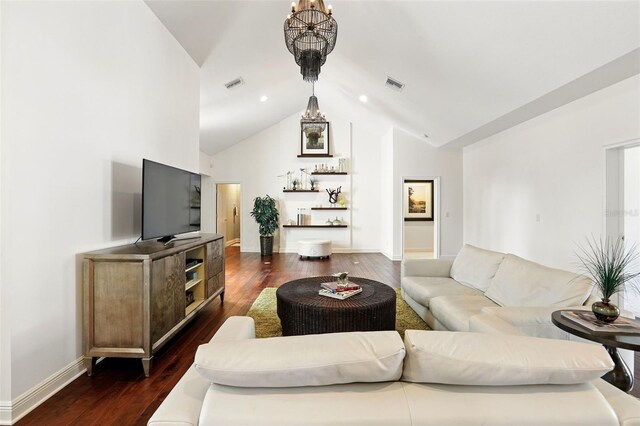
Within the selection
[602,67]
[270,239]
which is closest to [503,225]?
[602,67]

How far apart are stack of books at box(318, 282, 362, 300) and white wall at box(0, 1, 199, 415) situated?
6.20ft

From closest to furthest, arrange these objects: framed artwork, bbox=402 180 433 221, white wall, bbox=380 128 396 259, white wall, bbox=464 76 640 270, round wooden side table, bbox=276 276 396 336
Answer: round wooden side table, bbox=276 276 396 336 < white wall, bbox=464 76 640 270 < white wall, bbox=380 128 396 259 < framed artwork, bbox=402 180 433 221

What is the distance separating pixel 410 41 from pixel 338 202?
16.9ft

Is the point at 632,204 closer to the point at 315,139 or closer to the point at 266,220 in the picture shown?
the point at 315,139

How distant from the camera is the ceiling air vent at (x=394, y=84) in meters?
5.01

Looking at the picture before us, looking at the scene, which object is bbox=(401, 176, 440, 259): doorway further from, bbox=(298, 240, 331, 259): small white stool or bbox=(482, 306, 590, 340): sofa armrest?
bbox=(482, 306, 590, 340): sofa armrest

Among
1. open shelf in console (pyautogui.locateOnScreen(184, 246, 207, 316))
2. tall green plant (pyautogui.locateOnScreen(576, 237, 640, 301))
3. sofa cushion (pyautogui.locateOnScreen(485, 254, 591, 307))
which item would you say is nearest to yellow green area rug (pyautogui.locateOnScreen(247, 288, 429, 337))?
open shelf in console (pyautogui.locateOnScreen(184, 246, 207, 316))

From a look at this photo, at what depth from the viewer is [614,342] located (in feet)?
5.14

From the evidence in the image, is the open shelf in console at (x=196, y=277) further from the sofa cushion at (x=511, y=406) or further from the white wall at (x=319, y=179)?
the white wall at (x=319, y=179)

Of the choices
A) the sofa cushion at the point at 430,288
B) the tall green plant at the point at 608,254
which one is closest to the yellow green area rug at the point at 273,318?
the sofa cushion at the point at 430,288

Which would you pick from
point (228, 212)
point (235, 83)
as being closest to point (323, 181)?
point (228, 212)

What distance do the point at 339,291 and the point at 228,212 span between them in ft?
26.2

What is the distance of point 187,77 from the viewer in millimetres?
4168

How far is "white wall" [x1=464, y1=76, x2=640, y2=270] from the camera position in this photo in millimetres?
3482
